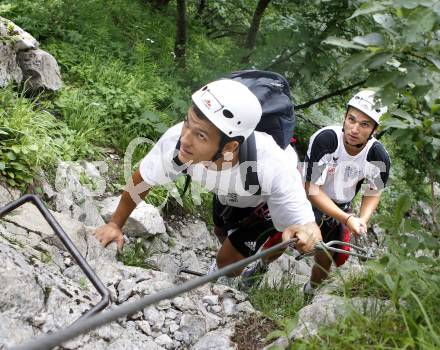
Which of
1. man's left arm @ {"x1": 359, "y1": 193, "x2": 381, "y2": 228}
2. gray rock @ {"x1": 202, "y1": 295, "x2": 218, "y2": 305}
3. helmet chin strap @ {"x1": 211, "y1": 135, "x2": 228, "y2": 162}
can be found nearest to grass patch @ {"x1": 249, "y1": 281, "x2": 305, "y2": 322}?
gray rock @ {"x1": 202, "y1": 295, "x2": 218, "y2": 305}

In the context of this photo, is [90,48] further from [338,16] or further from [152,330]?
[152,330]

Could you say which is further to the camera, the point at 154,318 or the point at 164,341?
the point at 154,318

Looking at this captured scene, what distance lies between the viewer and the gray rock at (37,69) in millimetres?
5711

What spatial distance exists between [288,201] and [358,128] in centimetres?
138

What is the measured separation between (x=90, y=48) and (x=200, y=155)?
4632mm

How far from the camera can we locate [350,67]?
177 cm

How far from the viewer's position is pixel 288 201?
3.31 meters

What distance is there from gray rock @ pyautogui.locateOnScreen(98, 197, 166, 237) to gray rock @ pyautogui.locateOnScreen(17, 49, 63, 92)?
64.7 inches

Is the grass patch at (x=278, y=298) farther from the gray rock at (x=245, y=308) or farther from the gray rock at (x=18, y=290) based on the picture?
the gray rock at (x=18, y=290)

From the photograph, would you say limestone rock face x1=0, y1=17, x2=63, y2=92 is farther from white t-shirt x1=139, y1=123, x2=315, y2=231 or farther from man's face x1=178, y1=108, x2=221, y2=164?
man's face x1=178, y1=108, x2=221, y2=164

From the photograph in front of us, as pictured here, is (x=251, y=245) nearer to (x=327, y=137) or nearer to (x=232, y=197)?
(x=232, y=197)

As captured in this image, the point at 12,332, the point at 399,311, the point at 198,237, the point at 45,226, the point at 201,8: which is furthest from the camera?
the point at 201,8

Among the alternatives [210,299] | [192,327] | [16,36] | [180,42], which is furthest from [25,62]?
[192,327]

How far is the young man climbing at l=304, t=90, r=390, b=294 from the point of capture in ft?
14.2
